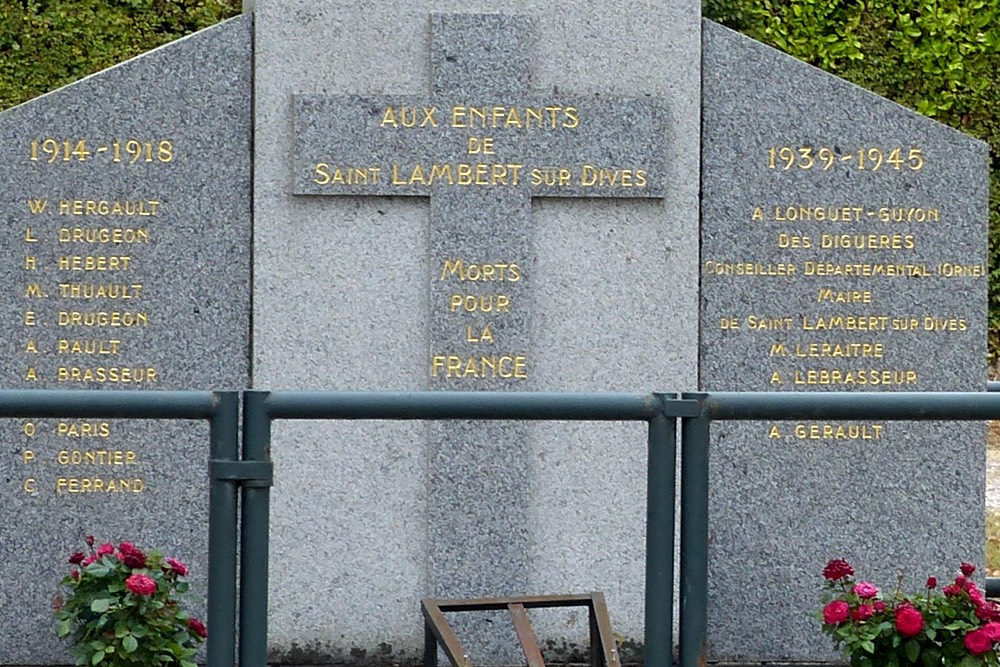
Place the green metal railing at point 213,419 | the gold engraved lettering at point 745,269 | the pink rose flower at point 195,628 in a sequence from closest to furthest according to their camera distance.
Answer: the green metal railing at point 213,419 → the pink rose flower at point 195,628 → the gold engraved lettering at point 745,269

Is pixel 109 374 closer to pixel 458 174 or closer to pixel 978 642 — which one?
pixel 458 174

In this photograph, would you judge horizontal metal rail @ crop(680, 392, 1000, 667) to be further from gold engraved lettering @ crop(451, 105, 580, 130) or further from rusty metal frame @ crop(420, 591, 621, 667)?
gold engraved lettering @ crop(451, 105, 580, 130)

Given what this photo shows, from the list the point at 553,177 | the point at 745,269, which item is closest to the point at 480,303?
the point at 553,177

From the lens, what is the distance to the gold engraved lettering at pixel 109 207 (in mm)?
5176

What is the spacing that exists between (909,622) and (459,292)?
194 cm

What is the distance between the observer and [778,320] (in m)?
5.34

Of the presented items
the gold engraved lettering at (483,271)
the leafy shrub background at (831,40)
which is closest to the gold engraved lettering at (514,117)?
the gold engraved lettering at (483,271)

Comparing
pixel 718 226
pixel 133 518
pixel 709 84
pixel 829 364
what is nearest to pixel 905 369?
pixel 829 364

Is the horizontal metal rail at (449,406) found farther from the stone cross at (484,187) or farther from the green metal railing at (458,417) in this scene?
the stone cross at (484,187)

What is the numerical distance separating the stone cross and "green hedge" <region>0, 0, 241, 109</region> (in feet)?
18.8

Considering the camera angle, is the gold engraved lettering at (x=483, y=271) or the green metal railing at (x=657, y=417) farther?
the gold engraved lettering at (x=483, y=271)

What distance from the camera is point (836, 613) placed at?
412cm

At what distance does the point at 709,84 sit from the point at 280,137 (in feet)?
4.90

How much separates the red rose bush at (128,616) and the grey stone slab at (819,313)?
1.91 m
